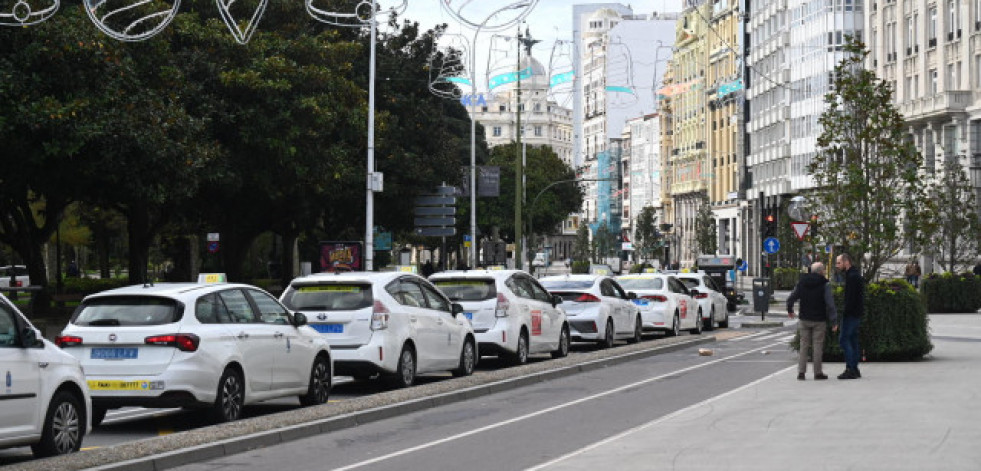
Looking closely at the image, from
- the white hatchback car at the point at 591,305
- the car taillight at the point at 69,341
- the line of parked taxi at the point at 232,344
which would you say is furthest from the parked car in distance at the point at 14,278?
the car taillight at the point at 69,341

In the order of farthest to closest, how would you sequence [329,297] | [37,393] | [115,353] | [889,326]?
[889,326] → [329,297] → [115,353] → [37,393]

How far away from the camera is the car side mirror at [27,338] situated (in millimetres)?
12438

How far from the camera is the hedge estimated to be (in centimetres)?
2312

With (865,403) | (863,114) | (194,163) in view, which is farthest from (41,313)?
(865,403)

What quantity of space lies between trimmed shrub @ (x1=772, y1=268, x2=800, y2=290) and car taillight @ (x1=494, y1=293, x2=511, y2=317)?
207 ft

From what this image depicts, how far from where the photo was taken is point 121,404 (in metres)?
15.2

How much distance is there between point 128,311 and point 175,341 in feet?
2.53

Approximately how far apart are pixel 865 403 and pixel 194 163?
974 inches

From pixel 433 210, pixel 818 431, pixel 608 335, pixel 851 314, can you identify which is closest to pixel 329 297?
pixel 851 314

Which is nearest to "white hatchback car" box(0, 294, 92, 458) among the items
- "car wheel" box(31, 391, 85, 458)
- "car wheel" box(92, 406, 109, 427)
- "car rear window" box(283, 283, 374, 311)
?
"car wheel" box(31, 391, 85, 458)

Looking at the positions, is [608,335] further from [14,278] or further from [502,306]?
[14,278]

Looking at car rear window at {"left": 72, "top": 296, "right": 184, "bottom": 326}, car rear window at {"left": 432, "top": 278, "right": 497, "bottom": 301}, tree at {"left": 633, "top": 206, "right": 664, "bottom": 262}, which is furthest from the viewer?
tree at {"left": 633, "top": 206, "right": 664, "bottom": 262}

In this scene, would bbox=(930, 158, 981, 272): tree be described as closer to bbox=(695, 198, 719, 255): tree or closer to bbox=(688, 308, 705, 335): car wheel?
bbox=(688, 308, 705, 335): car wheel

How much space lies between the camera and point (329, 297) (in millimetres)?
19891
